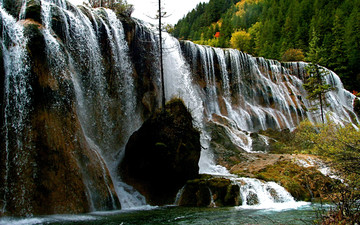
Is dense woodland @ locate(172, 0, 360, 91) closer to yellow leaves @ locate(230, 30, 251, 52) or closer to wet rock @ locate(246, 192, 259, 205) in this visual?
yellow leaves @ locate(230, 30, 251, 52)

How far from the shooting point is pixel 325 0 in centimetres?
6962

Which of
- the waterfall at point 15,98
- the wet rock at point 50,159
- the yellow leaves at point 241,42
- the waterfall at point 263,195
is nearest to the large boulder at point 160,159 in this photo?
the wet rock at point 50,159

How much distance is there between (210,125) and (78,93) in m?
12.0

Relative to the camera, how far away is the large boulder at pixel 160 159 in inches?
580

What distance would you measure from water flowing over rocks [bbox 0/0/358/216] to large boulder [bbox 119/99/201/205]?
171mm

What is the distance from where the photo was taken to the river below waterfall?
30.4 feet

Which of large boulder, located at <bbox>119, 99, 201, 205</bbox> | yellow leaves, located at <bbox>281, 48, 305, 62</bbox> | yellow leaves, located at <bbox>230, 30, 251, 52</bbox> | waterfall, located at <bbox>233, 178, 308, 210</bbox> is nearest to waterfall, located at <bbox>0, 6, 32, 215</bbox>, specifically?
large boulder, located at <bbox>119, 99, 201, 205</bbox>

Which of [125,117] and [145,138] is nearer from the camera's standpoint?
[145,138]

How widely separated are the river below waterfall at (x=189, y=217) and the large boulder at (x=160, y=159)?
2.70 meters

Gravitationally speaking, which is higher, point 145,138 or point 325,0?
point 325,0

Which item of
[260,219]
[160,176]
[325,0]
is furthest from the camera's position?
[325,0]

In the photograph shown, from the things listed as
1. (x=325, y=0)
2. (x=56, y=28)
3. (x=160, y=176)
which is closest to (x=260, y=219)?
(x=160, y=176)

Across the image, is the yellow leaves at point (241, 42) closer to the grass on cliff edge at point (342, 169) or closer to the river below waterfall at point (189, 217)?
the river below waterfall at point (189, 217)

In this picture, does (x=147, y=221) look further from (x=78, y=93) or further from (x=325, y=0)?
(x=325, y=0)
